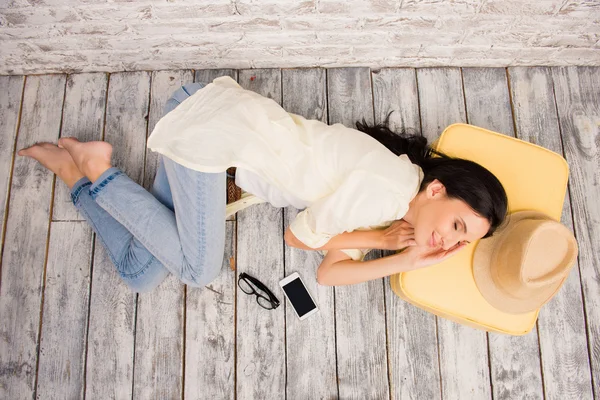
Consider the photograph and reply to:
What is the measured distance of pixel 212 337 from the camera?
175 cm

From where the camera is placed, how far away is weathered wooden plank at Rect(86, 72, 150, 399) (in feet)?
5.67

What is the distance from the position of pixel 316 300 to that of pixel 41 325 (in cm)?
110

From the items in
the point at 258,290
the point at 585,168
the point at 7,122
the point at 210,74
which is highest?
the point at 210,74

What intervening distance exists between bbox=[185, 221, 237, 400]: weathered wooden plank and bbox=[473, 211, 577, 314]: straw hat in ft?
3.08

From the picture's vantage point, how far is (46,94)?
6.27 feet

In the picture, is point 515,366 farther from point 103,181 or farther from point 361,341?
point 103,181

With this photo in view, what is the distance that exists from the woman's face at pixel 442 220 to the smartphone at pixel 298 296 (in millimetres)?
563

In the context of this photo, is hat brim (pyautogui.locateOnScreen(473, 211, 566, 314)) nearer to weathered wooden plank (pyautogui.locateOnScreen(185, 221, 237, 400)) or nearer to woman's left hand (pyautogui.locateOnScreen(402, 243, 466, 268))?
woman's left hand (pyautogui.locateOnScreen(402, 243, 466, 268))

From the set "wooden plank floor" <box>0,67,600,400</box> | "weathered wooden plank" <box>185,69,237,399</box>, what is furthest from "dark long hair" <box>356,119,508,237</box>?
"weathered wooden plank" <box>185,69,237,399</box>

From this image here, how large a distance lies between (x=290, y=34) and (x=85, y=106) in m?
0.95

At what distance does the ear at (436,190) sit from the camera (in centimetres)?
134

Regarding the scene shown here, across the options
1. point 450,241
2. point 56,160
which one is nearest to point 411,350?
point 450,241

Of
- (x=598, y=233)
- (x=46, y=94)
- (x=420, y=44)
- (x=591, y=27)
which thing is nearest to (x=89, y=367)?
(x=46, y=94)

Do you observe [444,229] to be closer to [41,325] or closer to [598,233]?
[598,233]
